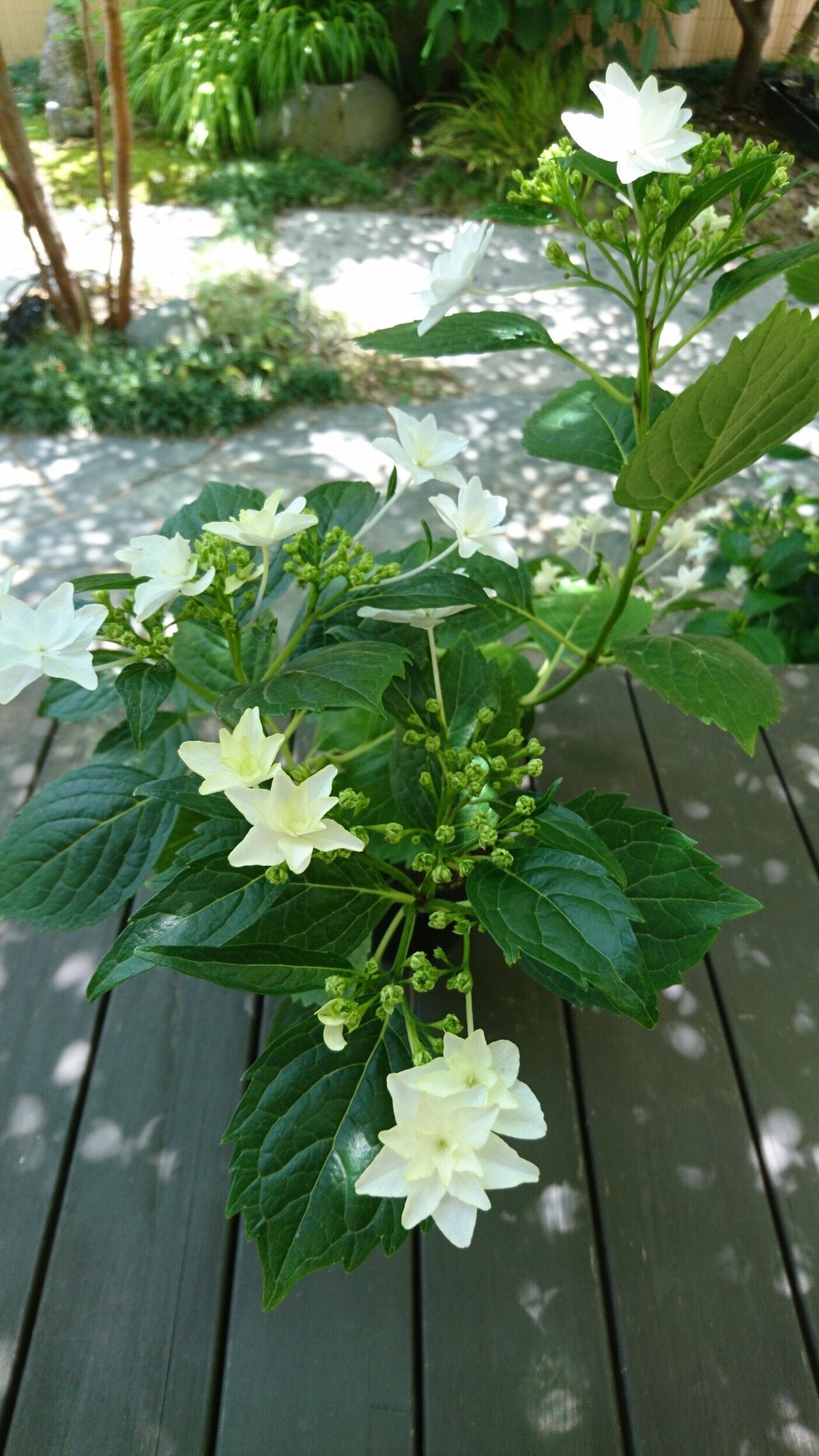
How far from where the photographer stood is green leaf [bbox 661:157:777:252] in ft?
2.61

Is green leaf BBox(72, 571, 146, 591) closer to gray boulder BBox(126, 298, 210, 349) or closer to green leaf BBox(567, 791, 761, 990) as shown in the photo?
green leaf BBox(567, 791, 761, 990)

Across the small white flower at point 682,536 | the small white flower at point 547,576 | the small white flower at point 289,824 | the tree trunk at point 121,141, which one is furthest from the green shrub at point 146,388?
the small white flower at point 289,824

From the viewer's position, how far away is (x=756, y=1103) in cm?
104

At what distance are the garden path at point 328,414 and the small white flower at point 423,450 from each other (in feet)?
6.77

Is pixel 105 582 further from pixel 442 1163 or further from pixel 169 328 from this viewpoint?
pixel 169 328

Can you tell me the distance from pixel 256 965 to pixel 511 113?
5482 millimetres

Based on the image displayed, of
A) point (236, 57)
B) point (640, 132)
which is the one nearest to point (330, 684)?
point (640, 132)

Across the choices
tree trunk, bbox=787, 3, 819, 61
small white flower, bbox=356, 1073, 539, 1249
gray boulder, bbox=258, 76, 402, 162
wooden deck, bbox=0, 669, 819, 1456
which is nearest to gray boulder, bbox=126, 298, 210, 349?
gray boulder, bbox=258, 76, 402, 162

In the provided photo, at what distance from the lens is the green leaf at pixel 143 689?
32.6 inches

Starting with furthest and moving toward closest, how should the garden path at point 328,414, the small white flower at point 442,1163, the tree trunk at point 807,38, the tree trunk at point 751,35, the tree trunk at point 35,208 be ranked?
the tree trunk at point 807,38 → the tree trunk at point 751,35 → the garden path at point 328,414 → the tree trunk at point 35,208 → the small white flower at point 442,1163

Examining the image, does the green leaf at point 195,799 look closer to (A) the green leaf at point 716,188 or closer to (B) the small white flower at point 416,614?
(B) the small white flower at point 416,614

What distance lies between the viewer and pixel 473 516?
2.91ft

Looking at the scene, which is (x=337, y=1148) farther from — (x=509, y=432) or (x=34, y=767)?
(x=509, y=432)

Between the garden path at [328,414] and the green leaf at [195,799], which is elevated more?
the green leaf at [195,799]
